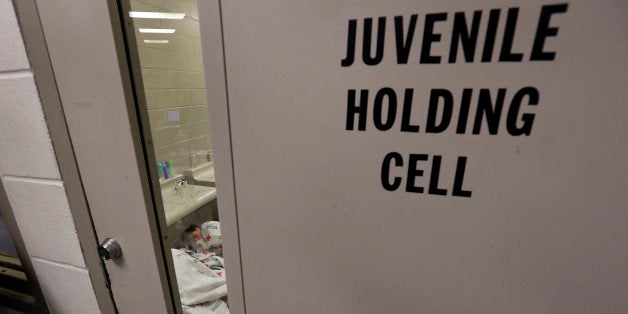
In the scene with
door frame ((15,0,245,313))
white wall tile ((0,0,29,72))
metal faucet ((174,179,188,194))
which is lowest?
metal faucet ((174,179,188,194))

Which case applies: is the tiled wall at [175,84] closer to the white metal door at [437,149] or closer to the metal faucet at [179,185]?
the metal faucet at [179,185]

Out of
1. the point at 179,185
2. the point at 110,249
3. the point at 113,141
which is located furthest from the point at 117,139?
the point at 179,185

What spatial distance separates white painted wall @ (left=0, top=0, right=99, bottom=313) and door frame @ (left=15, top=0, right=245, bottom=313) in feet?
0.17

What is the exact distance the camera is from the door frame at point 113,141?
52 cm

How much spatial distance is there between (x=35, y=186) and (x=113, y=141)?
15.8 inches

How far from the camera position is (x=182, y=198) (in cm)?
177

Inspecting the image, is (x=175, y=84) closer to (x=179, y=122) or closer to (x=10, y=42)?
(x=179, y=122)

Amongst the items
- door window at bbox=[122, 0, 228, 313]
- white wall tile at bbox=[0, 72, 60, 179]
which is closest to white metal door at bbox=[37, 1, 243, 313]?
white wall tile at bbox=[0, 72, 60, 179]

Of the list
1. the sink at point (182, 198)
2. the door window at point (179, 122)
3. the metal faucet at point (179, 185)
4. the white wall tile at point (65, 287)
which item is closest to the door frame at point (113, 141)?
the white wall tile at point (65, 287)

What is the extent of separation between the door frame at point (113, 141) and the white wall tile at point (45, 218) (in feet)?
0.15

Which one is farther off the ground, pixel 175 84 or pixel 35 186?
pixel 175 84

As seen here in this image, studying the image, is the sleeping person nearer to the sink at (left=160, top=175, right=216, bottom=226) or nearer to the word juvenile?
the sink at (left=160, top=175, right=216, bottom=226)

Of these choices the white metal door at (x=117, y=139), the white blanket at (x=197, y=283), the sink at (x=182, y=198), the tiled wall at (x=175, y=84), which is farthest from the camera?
the tiled wall at (x=175, y=84)

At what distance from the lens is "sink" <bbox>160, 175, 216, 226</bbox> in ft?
5.16
